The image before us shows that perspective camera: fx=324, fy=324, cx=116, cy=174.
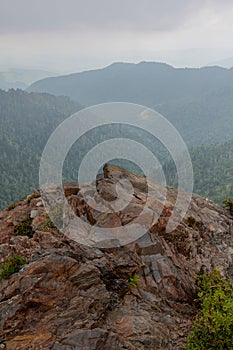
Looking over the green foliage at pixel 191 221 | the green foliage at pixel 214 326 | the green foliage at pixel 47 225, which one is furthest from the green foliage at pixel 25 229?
the green foliage at pixel 214 326

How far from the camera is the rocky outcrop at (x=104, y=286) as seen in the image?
390 inches

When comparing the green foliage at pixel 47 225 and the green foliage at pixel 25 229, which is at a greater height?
the green foliage at pixel 47 225

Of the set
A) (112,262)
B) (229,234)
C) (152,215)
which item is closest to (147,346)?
(112,262)

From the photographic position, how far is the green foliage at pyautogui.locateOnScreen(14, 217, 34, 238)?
16975 mm

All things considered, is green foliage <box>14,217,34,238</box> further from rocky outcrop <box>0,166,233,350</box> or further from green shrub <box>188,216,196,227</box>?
green shrub <box>188,216,196,227</box>

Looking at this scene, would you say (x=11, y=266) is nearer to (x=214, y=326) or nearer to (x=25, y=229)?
(x=25, y=229)

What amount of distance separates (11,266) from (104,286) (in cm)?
356

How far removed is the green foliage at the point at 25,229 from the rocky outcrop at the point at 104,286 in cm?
12

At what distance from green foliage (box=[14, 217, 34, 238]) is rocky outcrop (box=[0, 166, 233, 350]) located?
0.12 meters

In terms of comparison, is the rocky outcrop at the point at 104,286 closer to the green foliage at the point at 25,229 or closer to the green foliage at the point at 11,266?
Result: the green foliage at the point at 25,229

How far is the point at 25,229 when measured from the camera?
17297 millimetres

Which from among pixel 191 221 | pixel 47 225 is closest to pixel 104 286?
pixel 47 225

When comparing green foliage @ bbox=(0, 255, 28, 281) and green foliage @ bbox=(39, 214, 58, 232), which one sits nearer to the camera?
green foliage @ bbox=(0, 255, 28, 281)

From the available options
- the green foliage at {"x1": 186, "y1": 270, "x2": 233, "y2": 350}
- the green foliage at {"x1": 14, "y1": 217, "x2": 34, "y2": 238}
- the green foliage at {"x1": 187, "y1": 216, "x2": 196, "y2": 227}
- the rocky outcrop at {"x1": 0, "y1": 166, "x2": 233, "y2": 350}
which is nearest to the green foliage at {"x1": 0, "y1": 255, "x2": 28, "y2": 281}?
the rocky outcrop at {"x1": 0, "y1": 166, "x2": 233, "y2": 350}
